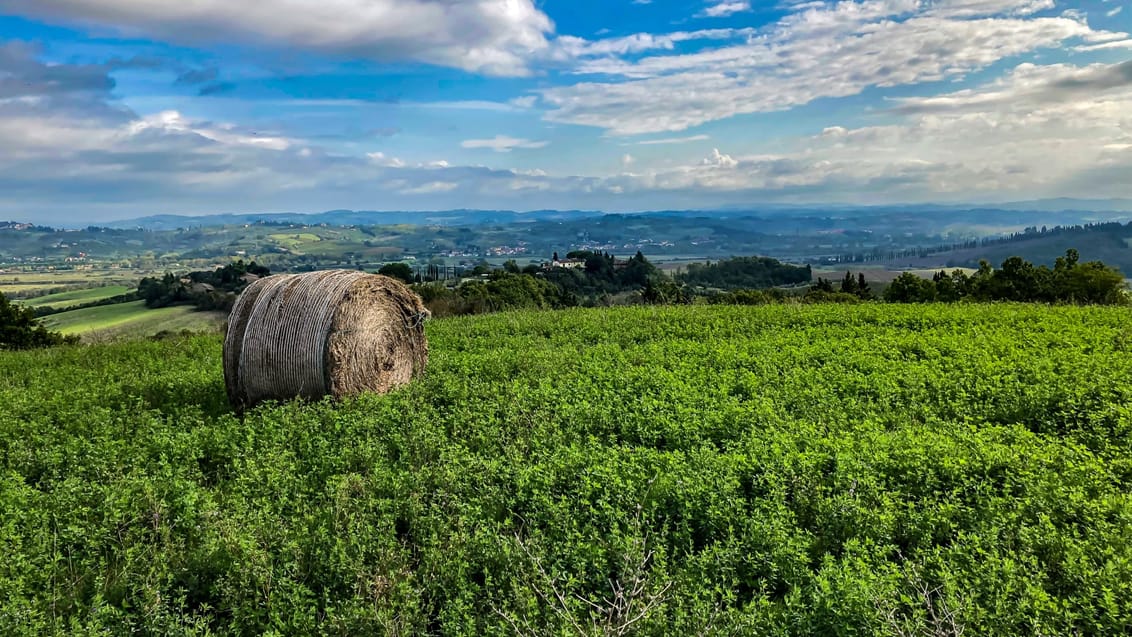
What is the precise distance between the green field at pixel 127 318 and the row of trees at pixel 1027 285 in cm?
3334

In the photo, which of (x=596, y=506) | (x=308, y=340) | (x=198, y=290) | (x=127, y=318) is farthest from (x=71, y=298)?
(x=596, y=506)

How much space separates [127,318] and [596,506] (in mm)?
44582

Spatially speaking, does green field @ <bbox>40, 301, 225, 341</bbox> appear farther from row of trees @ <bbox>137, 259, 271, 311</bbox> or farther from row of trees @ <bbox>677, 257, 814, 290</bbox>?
row of trees @ <bbox>677, 257, 814, 290</bbox>

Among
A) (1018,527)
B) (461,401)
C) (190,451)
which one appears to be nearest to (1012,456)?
(1018,527)

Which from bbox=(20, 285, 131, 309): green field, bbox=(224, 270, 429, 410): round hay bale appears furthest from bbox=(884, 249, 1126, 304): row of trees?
bbox=(20, 285, 131, 309): green field

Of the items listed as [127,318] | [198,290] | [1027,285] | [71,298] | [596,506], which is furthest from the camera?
[71,298]

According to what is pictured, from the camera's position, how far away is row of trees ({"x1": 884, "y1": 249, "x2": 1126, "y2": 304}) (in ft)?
64.2

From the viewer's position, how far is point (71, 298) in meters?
60.2

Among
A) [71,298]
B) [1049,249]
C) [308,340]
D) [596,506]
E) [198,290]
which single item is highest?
[1049,249]

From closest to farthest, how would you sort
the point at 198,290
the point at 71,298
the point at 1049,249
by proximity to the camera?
the point at 198,290 < the point at 71,298 < the point at 1049,249

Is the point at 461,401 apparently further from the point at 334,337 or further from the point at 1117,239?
the point at 1117,239

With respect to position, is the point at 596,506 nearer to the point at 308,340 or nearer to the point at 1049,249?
the point at 308,340

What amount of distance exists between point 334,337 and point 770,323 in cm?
1037

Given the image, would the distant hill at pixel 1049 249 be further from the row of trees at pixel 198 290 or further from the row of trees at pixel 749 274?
the row of trees at pixel 198 290
